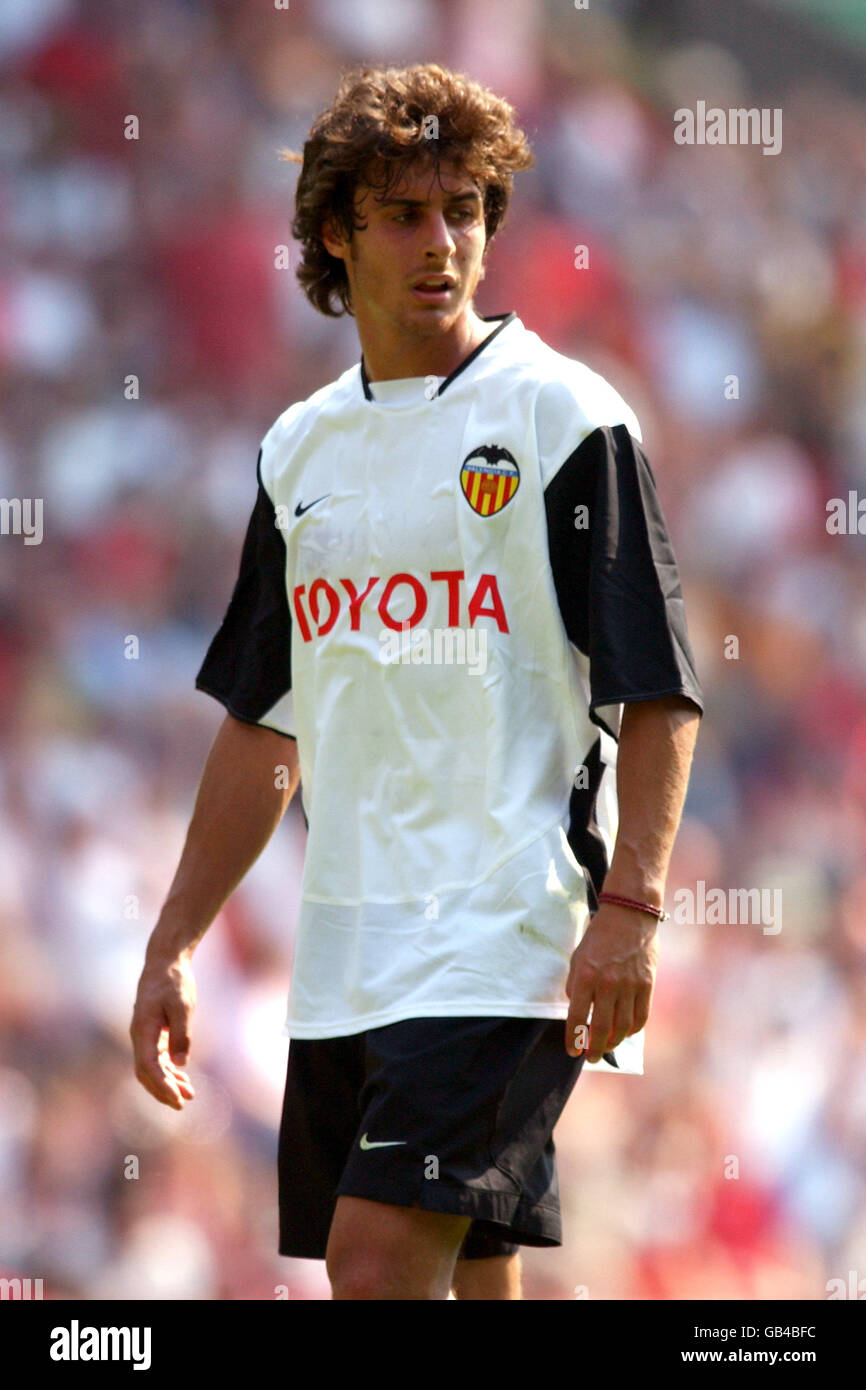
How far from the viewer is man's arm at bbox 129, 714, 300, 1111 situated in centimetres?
289

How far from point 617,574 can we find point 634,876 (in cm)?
40

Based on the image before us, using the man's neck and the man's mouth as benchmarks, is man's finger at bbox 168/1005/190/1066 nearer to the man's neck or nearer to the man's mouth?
the man's neck

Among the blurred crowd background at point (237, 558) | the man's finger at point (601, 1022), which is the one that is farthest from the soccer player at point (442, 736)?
the blurred crowd background at point (237, 558)

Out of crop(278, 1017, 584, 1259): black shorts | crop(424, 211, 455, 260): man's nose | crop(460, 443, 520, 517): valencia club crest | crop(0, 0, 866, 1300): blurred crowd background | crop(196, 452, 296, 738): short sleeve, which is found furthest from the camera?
crop(0, 0, 866, 1300): blurred crowd background

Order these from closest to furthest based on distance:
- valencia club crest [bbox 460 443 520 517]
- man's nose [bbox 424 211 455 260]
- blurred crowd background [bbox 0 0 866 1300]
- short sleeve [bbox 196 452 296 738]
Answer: valencia club crest [bbox 460 443 520 517], man's nose [bbox 424 211 455 260], short sleeve [bbox 196 452 296 738], blurred crowd background [bbox 0 0 866 1300]

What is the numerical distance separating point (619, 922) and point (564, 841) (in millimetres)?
185

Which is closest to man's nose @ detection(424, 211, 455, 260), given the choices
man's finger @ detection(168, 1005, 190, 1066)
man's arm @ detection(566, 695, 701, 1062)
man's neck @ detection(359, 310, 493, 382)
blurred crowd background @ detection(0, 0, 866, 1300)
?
man's neck @ detection(359, 310, 493, 382)

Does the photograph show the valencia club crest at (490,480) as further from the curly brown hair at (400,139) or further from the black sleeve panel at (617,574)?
the curly brown hair at (400,139)

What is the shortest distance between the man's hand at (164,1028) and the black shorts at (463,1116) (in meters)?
0.29

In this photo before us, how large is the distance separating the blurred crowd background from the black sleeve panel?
111 inches
